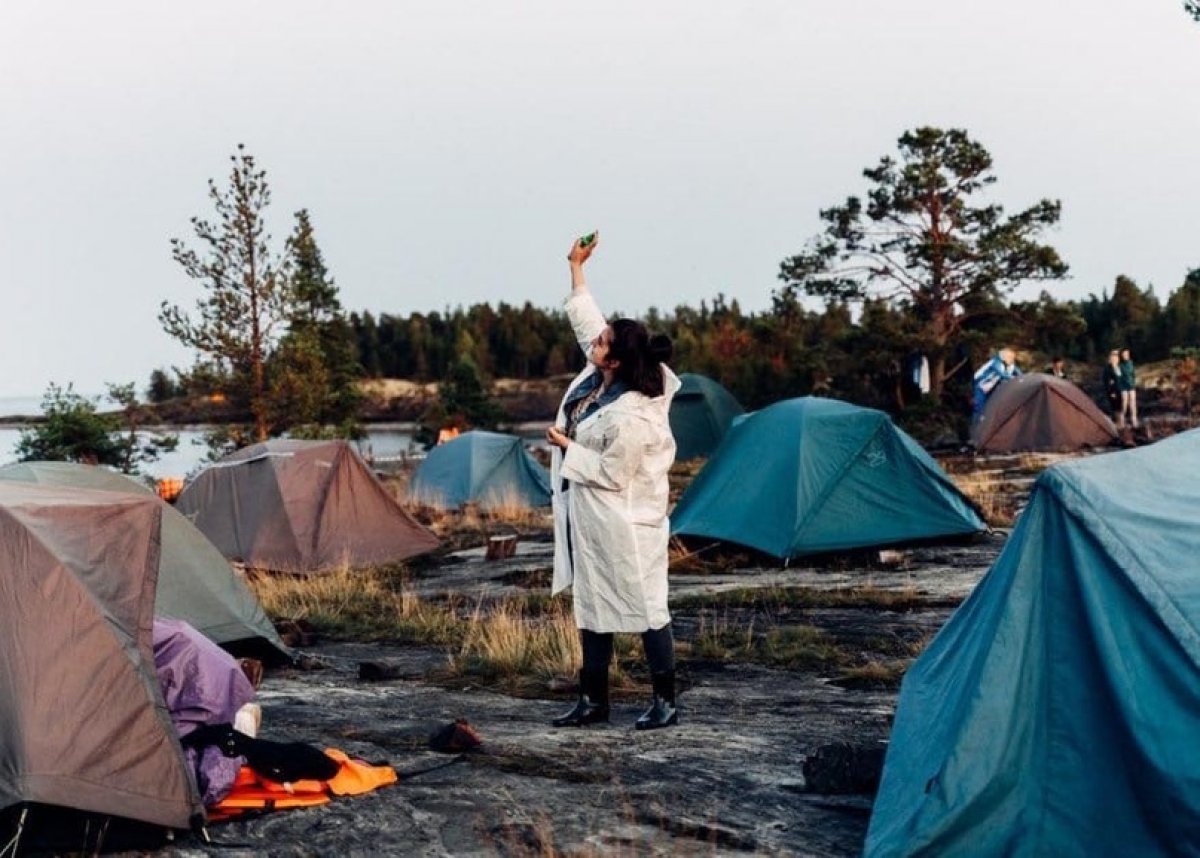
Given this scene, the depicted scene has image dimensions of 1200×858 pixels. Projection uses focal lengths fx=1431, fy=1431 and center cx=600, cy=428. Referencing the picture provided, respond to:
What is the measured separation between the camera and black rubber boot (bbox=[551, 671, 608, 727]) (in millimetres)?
7734

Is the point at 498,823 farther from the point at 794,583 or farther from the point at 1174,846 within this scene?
the point at 794,583

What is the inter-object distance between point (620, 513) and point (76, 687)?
9.15ft

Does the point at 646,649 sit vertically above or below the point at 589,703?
above

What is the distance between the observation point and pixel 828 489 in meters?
15.1

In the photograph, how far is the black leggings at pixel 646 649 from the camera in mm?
7430

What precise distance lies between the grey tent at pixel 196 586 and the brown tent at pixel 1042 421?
2160 cm

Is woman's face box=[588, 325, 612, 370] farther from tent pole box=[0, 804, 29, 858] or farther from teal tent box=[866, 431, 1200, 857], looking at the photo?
tent pole box=[0, 804, 29, 858]

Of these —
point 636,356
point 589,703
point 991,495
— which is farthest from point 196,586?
point 991,495

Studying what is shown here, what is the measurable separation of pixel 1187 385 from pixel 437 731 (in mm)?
35371

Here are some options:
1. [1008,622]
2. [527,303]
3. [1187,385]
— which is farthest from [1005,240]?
[527,303]

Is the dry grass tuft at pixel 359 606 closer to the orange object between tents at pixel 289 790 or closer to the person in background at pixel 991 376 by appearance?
the orange object between tents at pixel 289 790

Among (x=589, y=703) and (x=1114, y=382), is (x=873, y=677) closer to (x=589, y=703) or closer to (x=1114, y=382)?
(x=589, y=703)

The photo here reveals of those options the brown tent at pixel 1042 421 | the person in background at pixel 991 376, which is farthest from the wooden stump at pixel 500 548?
the person in background at pixel 991 376

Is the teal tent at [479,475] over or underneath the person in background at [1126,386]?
underneath
